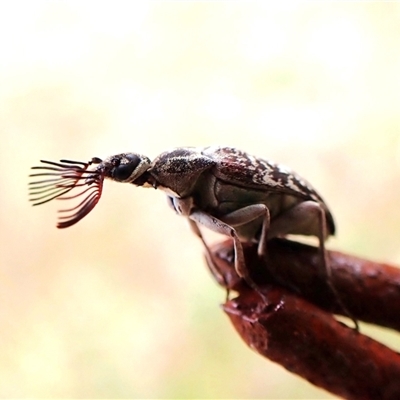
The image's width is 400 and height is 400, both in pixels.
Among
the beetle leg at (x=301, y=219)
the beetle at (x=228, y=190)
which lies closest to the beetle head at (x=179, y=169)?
the beetle at (x=228, y=190)

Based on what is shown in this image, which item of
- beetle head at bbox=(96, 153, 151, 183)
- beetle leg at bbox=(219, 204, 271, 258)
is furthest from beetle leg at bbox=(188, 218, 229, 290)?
beetle head at bbox=(96, 153, 151, 183)

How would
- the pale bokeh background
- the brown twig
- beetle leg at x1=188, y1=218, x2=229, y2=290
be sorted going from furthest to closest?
the pale bokeh background, beetle leg at x1=188, y1=218, x2=229, y2=290, the brown twig

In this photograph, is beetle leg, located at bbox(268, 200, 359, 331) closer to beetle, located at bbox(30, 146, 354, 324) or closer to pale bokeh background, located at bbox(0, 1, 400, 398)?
beetle, located at bbox(30, 146, 354, 324)

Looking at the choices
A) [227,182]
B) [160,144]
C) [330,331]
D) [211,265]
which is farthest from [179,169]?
[160,144]

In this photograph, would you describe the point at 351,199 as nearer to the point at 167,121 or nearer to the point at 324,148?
the point at 324,148

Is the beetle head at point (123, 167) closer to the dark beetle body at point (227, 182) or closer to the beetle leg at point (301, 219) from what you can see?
the dark beetle body at point (227, 182)

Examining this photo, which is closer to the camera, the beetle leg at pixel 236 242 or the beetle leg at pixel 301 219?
the beetle leg at pixel 236 242

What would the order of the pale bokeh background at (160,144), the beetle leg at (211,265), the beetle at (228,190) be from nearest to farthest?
the beetle at (228,190) → the beetle leg at (211,265) → the pale bokeh background at (160,144)

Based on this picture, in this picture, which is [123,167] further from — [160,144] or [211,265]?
[160,144]

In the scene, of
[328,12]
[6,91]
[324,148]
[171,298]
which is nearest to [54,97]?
[6,91]
